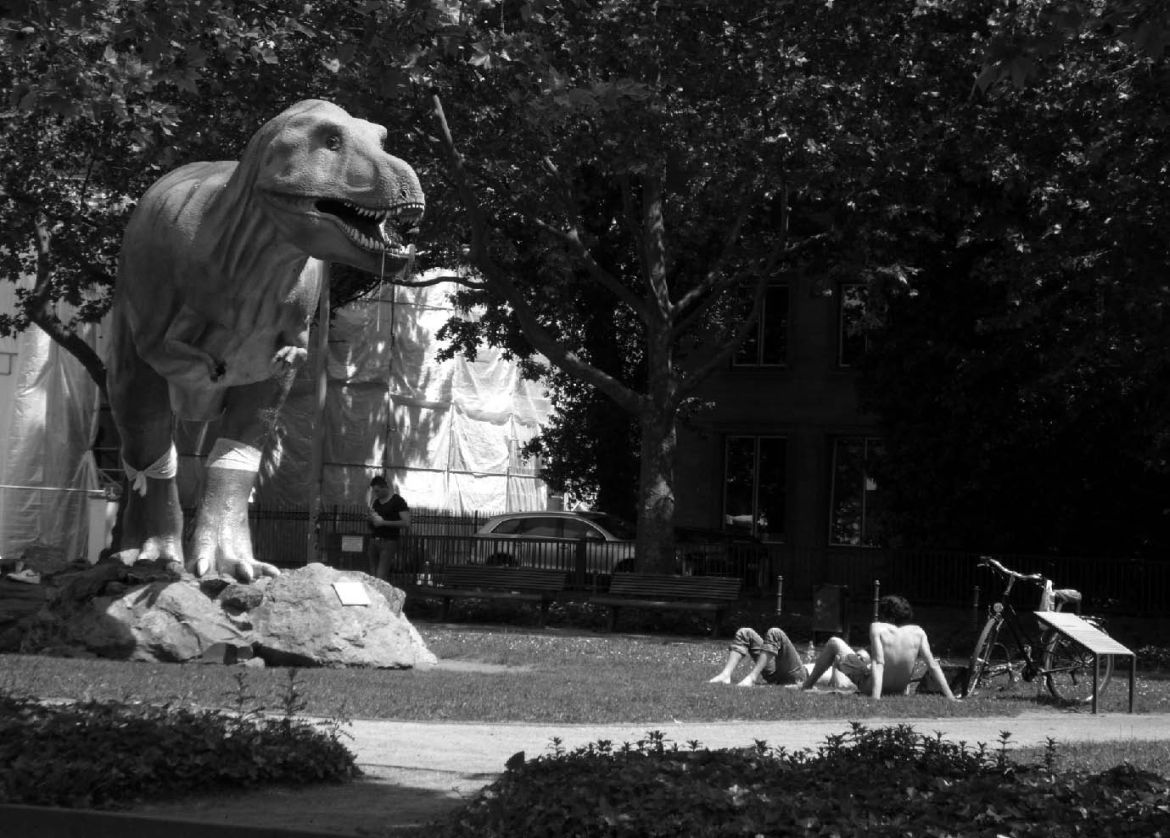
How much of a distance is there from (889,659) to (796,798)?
8162 mm

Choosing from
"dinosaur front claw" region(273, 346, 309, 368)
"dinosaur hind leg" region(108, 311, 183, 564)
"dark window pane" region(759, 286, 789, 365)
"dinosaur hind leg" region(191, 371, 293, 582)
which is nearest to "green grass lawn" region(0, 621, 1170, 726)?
"dinosaur hind leg" region(191, 371, 293, 582)

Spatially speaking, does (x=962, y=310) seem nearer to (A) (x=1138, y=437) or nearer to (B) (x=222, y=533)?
(A) (x=1138, y=437)

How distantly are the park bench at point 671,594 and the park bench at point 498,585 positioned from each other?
963 millimetres

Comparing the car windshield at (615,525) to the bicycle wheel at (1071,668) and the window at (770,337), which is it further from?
the bicycle wheel at (1071,668)

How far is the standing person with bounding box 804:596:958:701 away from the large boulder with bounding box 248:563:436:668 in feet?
12.4

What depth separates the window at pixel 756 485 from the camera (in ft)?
119

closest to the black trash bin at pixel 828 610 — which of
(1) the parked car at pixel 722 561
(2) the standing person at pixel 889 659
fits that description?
(2) the standing person at pixel 889 659

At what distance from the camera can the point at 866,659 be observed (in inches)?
587

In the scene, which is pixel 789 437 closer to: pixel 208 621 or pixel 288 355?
pixel 208 621

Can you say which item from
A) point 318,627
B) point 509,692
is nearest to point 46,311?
point 318,627

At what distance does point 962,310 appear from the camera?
28.7 metres

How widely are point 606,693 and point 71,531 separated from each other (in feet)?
95.7

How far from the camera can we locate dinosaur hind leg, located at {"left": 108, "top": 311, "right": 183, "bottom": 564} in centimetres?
1425

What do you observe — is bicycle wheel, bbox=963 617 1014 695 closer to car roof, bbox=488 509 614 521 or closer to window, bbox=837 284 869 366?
window, bbox=837 284 869 366
